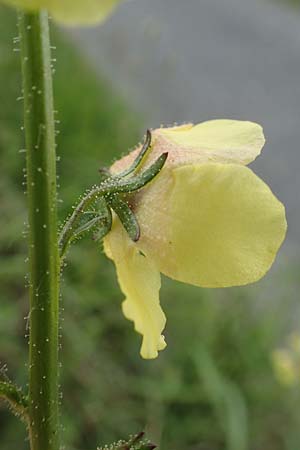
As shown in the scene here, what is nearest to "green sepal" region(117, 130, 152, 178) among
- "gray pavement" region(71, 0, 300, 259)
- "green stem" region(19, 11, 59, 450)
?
"green stem" region(19, 11, 59, 450)

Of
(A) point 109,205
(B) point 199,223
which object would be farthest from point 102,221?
(B) point 199,223

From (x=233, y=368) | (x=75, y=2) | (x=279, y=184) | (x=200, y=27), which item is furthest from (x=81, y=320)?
(x=200, y=27)

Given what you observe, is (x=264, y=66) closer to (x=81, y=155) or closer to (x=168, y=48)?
(x=168, y=48)

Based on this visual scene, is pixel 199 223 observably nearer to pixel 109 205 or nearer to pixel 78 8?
pixel 109 205

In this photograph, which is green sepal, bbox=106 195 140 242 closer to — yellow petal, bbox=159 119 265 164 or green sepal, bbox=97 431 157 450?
yellow petal, bbox=159 119 265 164

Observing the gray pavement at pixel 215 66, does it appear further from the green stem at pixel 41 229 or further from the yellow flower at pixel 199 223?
the green stem at pixel 41 229

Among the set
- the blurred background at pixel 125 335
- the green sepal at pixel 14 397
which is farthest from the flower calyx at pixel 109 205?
the blurred background at pixel 125 335
